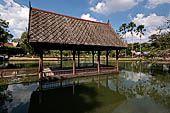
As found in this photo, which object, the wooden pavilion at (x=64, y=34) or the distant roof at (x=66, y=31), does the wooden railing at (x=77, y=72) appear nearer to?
the wooden pavilion at (x=64, y=34)

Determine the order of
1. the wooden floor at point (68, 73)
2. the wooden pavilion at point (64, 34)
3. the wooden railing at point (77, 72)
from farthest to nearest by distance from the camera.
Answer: the wooden railing at point (77, 72), the wooden floor at point (68, 73), the wooden pavilion at point (64, 34)

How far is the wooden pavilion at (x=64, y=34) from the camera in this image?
26.5 ft

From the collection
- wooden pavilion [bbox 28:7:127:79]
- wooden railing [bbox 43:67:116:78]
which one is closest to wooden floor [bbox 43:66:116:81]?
wooden railing [bbox 43:67:116:78]

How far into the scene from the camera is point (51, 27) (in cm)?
923

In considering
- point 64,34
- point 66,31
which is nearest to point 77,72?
point 64,34

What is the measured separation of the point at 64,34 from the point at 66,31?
0.65m

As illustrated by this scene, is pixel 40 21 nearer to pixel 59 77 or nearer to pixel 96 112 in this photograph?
pixel 59 77

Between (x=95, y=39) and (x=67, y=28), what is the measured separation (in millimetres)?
3467

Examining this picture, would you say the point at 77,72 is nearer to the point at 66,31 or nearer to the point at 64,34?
the point at 64,34

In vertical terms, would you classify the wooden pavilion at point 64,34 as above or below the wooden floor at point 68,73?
above

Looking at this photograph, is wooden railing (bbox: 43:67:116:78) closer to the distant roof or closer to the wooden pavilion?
the wooden pavilion

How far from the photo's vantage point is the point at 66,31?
9750mm

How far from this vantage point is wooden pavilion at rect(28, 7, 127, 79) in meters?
8.07

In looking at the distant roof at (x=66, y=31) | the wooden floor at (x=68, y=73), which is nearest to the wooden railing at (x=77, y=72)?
the wooden floor at (x=68, y=73)
